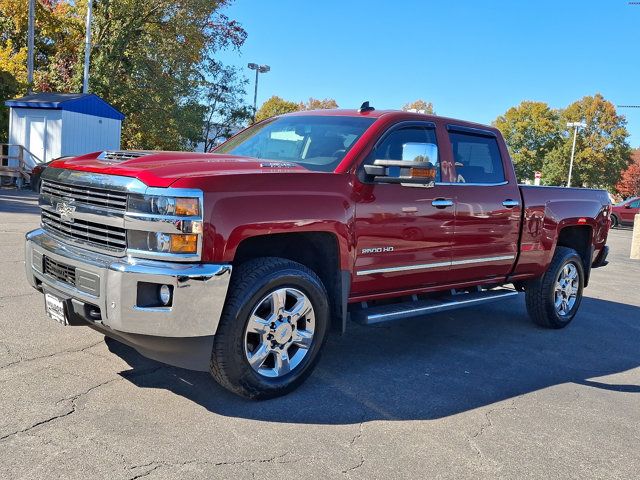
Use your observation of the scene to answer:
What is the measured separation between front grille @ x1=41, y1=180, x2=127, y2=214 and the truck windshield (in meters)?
1.42

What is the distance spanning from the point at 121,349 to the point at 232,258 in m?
1.63

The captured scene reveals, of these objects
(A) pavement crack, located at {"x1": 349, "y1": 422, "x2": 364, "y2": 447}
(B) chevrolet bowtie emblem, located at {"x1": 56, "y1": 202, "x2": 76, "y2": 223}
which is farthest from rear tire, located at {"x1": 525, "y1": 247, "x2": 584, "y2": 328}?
(B) chevrolet bowtie emblem, located at {"x1": 56, "y1": 202, "x2": 76, "y2": 223}

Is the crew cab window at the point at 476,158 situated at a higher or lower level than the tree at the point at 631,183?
lower

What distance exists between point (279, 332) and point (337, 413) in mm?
644

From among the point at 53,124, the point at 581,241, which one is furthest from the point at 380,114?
the point at 53,124

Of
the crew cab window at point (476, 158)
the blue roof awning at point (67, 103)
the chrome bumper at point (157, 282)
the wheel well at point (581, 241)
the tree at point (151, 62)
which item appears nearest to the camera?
the chrome bumper at point (157, 282)

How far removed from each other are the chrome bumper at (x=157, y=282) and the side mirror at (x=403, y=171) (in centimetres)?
137

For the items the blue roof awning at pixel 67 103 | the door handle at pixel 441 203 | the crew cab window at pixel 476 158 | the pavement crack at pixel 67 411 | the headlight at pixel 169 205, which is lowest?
the pavement crack at pixel 67 411

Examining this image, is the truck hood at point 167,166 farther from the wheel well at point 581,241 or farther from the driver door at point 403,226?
Answer: the wheel well at point 581,241

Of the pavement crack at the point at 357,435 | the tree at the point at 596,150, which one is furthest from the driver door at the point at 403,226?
the tree at the point at 596,150

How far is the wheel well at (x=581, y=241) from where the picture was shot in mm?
7016

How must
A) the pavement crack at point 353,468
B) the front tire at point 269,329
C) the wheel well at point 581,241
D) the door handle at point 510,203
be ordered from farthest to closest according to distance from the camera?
the wheel well at point 581,241 < the door handle at point 510,203 < the front tire at point 269,329 < the pavement crack at point 353,468

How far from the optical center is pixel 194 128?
29953 millimetres

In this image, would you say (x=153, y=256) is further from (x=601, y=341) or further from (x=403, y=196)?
(x=601, y=341)
